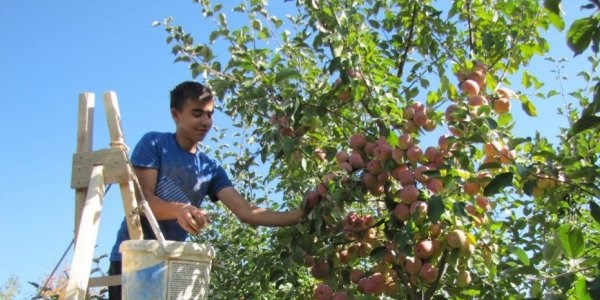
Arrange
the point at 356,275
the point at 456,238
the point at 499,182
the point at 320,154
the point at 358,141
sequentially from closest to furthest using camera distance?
the point at 499,182
the point at 456,238
the point at 358,141
the point at 356,275
the point at 320,154

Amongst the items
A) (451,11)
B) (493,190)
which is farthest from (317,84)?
(493,190)

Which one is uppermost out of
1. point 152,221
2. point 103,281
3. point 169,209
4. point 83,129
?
point 83,129

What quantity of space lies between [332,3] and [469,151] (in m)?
0.70

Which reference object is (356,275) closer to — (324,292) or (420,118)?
(324,292)

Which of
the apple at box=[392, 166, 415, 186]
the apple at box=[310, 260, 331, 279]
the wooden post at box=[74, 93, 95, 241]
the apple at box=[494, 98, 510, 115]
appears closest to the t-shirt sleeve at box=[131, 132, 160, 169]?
the wooden post at box=[74, 93, 95, 241]

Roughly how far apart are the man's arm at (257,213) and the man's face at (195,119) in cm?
28

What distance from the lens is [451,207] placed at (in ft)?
6.86

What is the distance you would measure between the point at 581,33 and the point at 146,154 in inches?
66.7

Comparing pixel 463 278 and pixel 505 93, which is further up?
pixel 505 93

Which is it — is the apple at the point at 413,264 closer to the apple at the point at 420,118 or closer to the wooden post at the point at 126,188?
the apple at the point at 420,118

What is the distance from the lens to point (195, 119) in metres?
2.59

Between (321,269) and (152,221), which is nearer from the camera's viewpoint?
(152,221)

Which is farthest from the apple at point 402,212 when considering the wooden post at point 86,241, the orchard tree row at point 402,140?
the wooden post at point 86,241

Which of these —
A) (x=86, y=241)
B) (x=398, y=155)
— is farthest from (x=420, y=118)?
(x=86, y=241)
